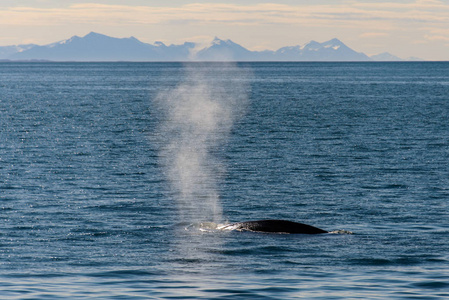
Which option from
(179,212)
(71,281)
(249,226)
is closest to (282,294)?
(71,281)

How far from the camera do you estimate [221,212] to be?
1367 inches

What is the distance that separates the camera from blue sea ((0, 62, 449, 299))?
22.3 metres

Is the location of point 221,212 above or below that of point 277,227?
below

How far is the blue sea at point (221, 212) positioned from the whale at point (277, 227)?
50 centimetres

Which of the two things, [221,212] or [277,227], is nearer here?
[277,227]

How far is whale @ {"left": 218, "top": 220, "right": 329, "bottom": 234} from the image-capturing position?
95.7 feet

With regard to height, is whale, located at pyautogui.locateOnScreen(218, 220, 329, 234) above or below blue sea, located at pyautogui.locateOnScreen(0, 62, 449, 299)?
above

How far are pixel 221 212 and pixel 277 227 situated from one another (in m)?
5.70

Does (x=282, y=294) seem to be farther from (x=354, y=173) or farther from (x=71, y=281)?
(x=354, y=173)

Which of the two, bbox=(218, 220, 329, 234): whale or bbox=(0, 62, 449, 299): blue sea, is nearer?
bbox=(0, 62, 449, 299): blue sea

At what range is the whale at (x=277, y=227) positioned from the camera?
29156 millimetres

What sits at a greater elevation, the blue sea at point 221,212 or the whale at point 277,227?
the whale at point 277,227

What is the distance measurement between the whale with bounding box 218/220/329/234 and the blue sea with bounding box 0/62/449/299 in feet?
1.65

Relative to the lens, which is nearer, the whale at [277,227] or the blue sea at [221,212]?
the blue sea at [221,212]
